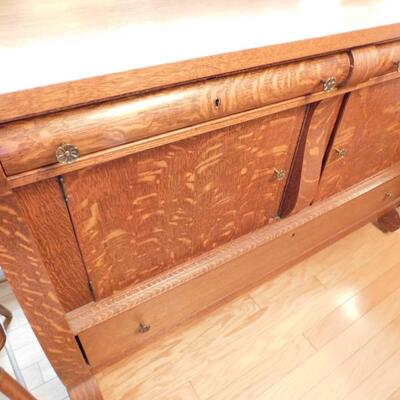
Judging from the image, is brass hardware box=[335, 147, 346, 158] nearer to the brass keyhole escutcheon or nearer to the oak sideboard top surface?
the oak sideboard top surface

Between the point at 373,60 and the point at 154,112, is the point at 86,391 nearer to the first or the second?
the point at 154,112

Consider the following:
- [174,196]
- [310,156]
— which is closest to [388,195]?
[310,156]

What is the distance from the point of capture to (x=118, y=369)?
0.99 m

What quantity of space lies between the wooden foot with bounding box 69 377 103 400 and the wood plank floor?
144mm

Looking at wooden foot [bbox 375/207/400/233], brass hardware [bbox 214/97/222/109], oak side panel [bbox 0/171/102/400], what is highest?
brass hardware [bbox 214/97/222/109]

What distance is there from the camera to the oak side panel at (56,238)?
451 millimetres

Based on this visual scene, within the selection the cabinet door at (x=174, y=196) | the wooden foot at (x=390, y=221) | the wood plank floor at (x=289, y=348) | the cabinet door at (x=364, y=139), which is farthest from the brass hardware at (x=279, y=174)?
the wooden foot at (x=390, y=221)

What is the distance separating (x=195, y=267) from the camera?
2.51 feet

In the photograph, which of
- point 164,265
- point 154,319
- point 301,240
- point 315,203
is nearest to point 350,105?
point 315,203

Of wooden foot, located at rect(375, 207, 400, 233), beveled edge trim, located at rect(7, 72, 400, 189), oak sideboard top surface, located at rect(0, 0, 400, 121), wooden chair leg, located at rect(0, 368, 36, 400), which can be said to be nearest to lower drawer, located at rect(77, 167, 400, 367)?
wooden chair leg, located at rect(0, 368, 36, 400)

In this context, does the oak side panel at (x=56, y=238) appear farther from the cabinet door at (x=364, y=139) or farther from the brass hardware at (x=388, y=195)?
the brass hardware at (x=388, y=195)

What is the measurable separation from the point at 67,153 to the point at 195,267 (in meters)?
0.46

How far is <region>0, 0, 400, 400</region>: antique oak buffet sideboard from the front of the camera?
0.40 meters

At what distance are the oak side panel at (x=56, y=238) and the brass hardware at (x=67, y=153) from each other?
66 mm
